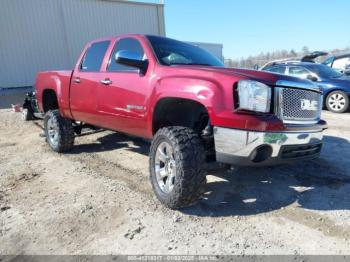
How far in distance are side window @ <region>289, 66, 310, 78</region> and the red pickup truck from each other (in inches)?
274

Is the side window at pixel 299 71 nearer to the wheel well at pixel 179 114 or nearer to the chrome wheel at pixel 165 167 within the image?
the wheel well at pixel 179 114

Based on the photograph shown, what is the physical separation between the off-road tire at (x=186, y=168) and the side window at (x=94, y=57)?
7.27ft

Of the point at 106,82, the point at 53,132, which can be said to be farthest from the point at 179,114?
the point at 53,132

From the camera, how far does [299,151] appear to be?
136 inches

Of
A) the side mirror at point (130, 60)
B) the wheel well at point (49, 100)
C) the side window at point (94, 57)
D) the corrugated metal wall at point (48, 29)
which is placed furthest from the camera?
the corrugated metal wall at point (48, 29)

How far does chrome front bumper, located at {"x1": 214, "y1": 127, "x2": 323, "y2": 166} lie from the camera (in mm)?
3152

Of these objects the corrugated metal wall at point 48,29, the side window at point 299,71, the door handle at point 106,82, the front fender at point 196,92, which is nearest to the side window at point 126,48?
the door handle at point 106,82

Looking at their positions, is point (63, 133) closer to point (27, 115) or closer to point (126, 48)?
point (126, 48)

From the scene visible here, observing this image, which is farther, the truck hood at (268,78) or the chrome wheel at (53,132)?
the chrome wheel at (53,132)

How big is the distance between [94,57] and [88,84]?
511 millimetres

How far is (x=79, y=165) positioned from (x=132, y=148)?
4.10ft

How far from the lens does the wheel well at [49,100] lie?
670cm

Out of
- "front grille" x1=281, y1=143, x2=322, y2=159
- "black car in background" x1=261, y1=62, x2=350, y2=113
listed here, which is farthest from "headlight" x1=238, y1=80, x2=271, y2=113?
"black car in background" x1=261, y1=62, x2=350, y2=113

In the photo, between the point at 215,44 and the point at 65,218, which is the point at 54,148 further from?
the point at 215,44
